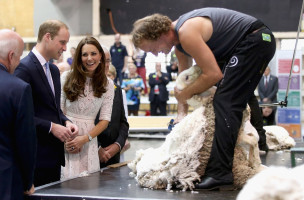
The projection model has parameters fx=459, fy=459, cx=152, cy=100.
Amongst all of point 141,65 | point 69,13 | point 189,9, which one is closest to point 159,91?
point 141,65

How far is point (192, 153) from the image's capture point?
108 inches

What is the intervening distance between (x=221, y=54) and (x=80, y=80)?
3.58 feet

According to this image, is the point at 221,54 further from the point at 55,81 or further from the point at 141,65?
the point at 141,65

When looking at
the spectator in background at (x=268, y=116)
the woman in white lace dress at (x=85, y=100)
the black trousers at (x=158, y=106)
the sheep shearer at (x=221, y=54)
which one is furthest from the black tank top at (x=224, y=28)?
the black trousers at (x=158, y=106)

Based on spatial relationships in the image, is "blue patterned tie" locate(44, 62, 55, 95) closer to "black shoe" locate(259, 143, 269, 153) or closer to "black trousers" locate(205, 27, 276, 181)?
"black trousers" locate(205, 27, 276, 181)

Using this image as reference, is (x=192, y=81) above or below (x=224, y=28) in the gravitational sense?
below

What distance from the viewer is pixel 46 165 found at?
10.1ft

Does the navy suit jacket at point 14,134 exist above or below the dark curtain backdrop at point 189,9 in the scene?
below

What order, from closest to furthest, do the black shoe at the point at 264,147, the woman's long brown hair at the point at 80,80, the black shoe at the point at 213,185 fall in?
the black shoe at the point at 213,185
the woman's long brown hair at the point at 80,80
the black shoe at the point at 264,147

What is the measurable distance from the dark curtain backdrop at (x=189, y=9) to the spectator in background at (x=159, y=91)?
141 cm

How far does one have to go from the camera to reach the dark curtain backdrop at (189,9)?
10555 millimetres

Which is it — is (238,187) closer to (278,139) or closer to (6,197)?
(6,197)

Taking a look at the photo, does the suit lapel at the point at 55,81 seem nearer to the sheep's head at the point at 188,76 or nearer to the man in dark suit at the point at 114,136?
the man in dark suit at the point at 114,136

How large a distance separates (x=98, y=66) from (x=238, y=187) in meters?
1.37
